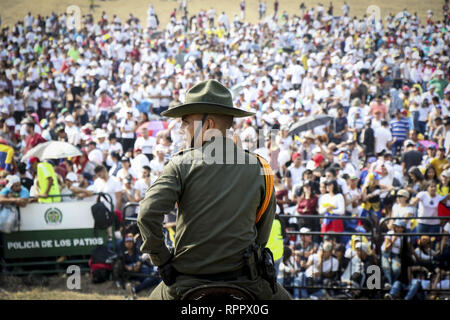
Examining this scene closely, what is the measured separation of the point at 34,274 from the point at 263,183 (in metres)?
5.37

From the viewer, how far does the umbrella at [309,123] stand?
1080 cm

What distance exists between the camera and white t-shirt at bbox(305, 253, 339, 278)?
6656 millimetres

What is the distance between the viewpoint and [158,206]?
2.55 metres

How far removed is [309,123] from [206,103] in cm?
832

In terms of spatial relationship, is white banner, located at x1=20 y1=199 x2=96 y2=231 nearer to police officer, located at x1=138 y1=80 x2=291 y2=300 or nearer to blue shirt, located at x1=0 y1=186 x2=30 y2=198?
blue shirt, located at x1=0 y1=186 x2=30 y2=198

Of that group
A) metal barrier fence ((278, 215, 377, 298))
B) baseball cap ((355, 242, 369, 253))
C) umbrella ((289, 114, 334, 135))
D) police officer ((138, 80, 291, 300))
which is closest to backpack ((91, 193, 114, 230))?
metal barrier fence ((278, 215, 377, 298))

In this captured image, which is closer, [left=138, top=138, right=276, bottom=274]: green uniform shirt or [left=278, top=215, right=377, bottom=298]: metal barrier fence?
[left=138, top=138, right=276, bottom=274]: green uniform shirt

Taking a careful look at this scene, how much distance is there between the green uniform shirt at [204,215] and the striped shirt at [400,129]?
29.2 ft

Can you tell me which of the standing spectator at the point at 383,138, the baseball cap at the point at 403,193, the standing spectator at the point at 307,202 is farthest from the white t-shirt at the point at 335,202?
the standing spectator at the point at 383,138

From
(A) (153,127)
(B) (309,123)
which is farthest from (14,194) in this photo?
(B) (309,123)

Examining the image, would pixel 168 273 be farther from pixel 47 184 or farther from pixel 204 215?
pixel 47 184

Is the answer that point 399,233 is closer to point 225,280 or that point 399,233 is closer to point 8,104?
point 225,280

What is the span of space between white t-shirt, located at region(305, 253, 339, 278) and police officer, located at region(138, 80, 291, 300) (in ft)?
13.2

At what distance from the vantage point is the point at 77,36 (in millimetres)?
19438
